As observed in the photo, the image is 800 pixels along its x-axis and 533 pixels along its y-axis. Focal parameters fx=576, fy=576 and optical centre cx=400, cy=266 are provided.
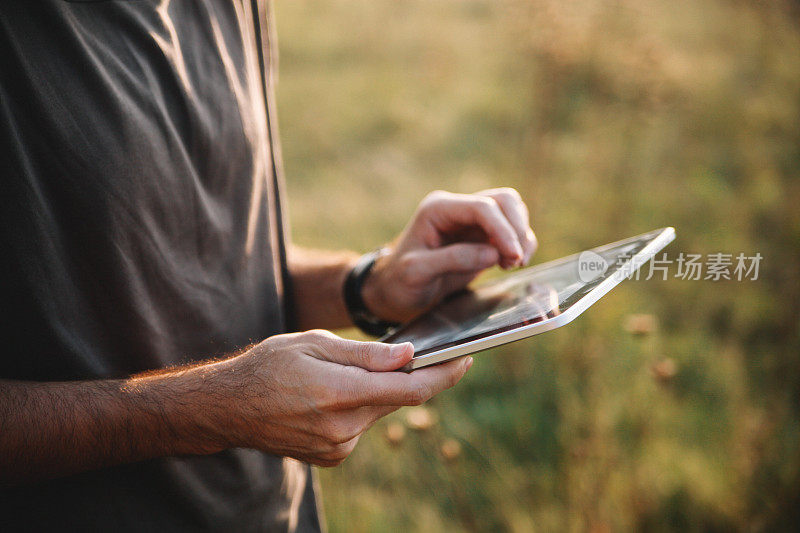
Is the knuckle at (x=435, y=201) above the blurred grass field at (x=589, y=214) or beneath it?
above

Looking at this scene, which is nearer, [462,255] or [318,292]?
[462,255]

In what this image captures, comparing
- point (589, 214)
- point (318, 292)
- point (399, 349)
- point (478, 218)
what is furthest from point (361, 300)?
point (589, 214)

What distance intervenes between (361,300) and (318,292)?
0.12 metres

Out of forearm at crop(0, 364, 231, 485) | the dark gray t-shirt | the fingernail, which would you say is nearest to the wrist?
forearm at crop(0, 364, 231, 485)

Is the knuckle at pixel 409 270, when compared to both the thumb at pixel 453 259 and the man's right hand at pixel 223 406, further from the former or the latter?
the man's right hand at pixel 223 406

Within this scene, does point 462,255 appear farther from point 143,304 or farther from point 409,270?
point 143,304

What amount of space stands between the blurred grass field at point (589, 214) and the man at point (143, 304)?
28.1 inches

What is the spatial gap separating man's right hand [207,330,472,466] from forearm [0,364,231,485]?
0.04 metres

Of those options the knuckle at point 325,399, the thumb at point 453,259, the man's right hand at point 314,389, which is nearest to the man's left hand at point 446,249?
the thumb at point 453,259

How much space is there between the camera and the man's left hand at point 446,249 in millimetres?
1295

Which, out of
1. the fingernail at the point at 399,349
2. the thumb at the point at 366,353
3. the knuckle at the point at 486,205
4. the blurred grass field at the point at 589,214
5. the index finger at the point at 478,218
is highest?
the knuckle at the point at 486,205

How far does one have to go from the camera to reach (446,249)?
1.36 metres

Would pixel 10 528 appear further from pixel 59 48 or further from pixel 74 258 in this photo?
pixel 59 48

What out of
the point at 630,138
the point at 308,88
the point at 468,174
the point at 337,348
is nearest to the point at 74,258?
the point at 337,348
